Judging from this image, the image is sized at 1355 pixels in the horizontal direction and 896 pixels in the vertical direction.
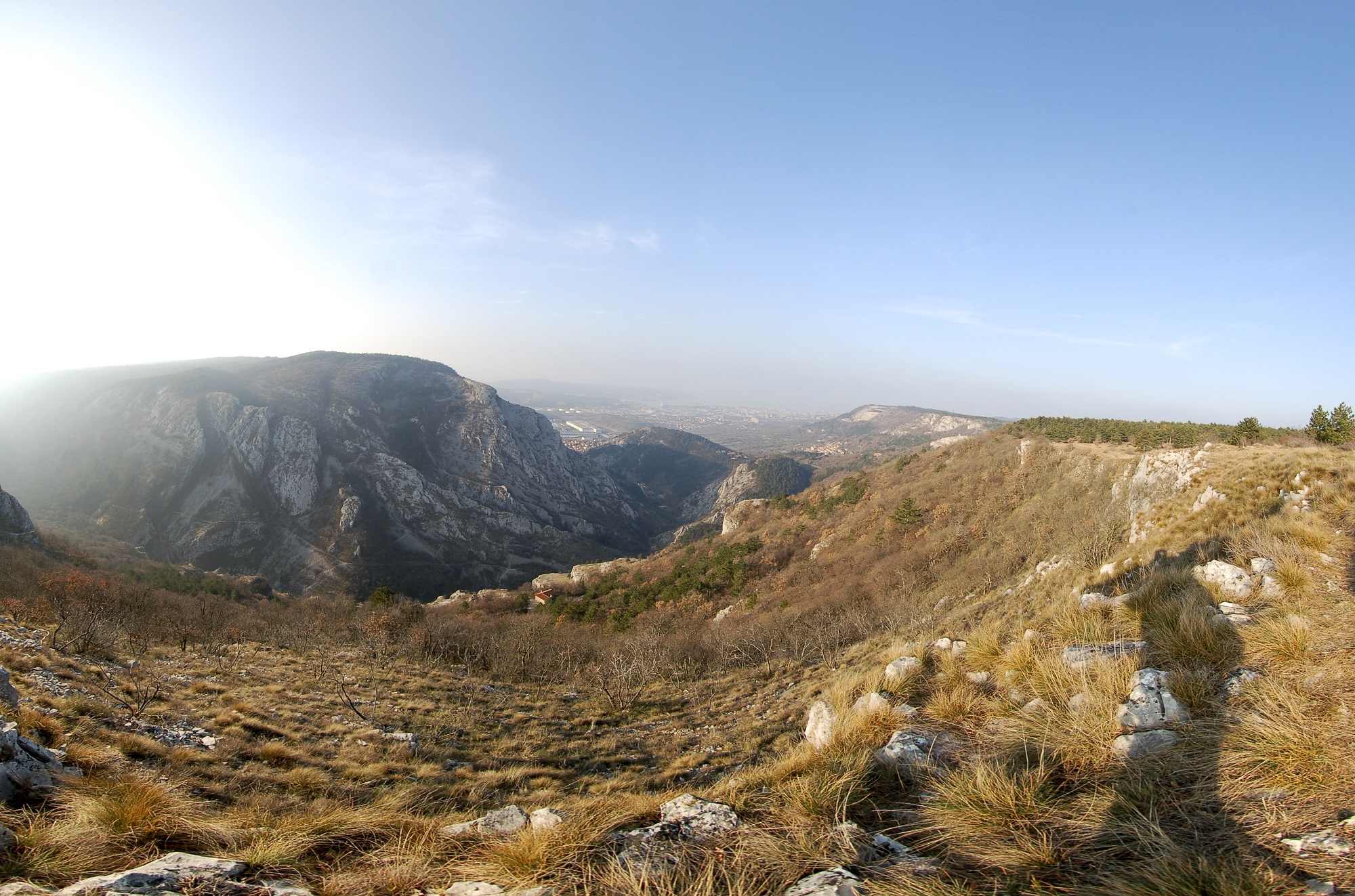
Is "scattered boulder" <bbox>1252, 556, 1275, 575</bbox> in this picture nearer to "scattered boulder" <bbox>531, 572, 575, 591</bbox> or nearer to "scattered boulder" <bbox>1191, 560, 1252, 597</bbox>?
"scattered boulder" <bbox>1191, 560, 1252, 597</bbox>

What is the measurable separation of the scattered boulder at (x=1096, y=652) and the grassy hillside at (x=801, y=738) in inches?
7.3

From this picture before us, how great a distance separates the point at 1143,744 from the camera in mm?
3914

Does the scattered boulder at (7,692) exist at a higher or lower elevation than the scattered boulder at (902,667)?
lower

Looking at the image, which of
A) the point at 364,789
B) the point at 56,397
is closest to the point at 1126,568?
the point at 364,789

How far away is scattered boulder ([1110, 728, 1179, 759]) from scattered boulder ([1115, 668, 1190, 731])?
13 centimetres

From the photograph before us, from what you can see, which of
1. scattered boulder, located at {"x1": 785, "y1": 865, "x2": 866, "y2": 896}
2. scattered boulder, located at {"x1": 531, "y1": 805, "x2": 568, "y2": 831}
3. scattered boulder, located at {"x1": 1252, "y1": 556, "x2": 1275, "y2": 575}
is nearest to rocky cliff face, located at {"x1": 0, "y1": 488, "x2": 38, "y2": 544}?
scattered boulder, located at {"x1": 531, "y1": 805, "x2": 568, "y2": 831}

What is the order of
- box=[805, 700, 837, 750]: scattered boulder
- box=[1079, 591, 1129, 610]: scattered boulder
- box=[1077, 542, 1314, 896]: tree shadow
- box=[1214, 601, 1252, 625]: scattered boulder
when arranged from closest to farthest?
box=[1077, 542, 1314, 896]: tree shadow → box=[1214, 601, 1252, 625]: scattered boulder → box=[805, 700, 837, 750]: scattered boulder → box=[1079, 591, 1129, 610]: scattered boulder

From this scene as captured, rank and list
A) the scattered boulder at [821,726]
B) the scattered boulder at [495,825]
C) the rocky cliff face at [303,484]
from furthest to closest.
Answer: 1. the rocky cliff face at [303,484]
2. the scattered boulder at [821,726]
3. the scattered boulder at [495,825]

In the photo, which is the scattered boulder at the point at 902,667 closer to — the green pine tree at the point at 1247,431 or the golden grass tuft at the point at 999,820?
the golden grass tuft at the point at 999,820

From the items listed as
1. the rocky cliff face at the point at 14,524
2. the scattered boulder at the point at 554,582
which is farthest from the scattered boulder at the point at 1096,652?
the rocky cliff face at the point at 14,524

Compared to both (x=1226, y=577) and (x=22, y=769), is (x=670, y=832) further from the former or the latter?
(x=1226, y=577)

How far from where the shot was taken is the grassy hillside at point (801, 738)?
3.12 m

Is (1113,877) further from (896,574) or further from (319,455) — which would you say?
(319,455)

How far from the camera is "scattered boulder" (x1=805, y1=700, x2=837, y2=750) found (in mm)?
5832
